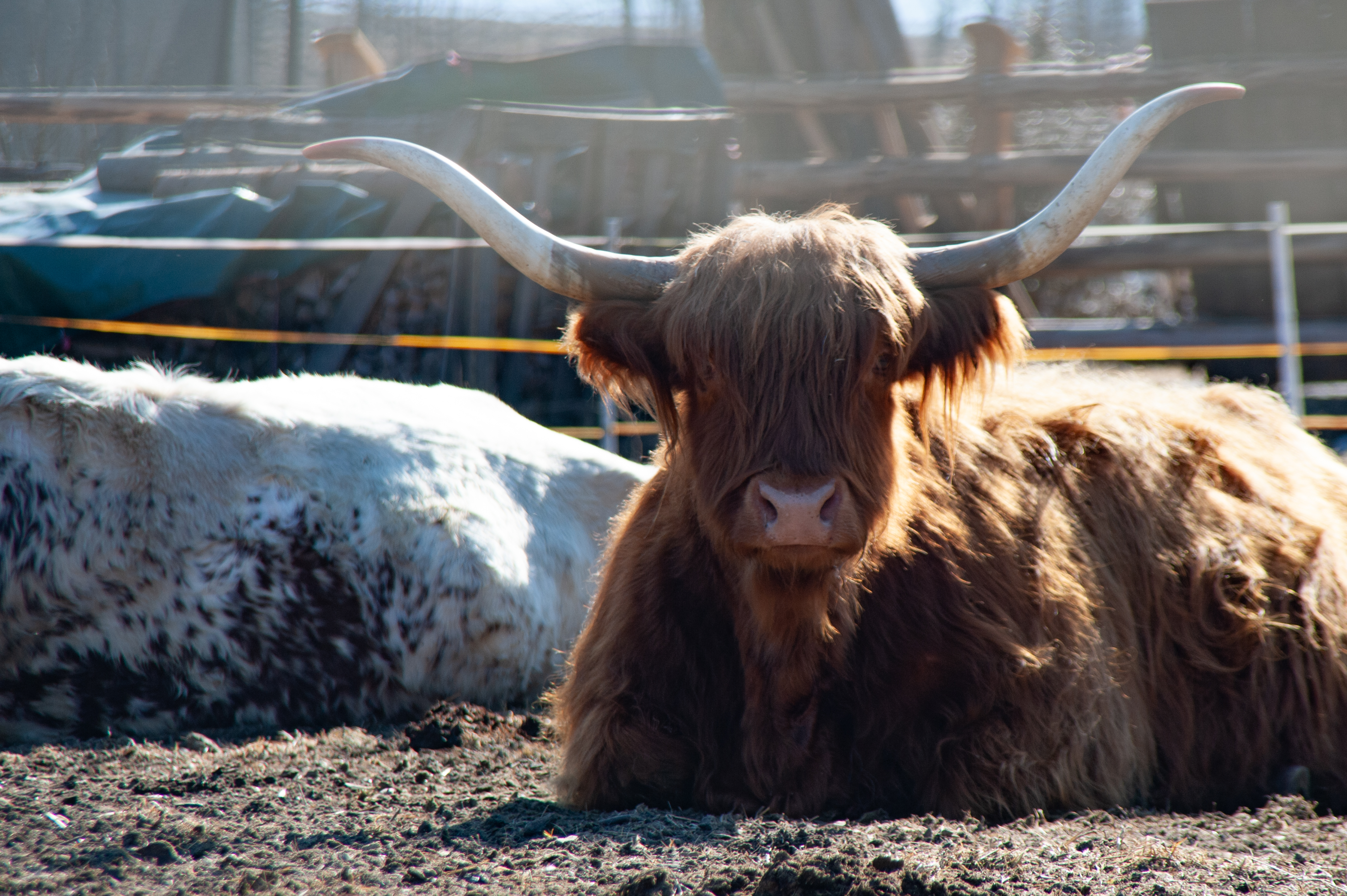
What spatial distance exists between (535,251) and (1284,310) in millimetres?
5299

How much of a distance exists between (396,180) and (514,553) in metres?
4.34

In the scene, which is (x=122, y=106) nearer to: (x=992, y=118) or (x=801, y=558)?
(x=992, y=118)

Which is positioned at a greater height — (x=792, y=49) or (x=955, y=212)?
(x=792, y=49)

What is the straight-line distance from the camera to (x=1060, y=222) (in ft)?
8.89

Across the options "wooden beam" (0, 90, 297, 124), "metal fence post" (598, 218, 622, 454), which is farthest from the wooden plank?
"wooden beam" (0, 90, 297, 124)

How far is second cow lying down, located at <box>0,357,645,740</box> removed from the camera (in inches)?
124

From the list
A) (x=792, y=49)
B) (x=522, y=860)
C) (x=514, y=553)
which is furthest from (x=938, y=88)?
(x=522, y=860)

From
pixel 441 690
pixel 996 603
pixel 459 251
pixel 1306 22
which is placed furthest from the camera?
pixel 1306 22

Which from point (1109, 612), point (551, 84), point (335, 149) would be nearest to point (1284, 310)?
point (1109, 612)

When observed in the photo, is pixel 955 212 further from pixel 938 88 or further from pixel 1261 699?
pixel 1261 699

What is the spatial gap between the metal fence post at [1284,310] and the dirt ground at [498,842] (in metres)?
4.22

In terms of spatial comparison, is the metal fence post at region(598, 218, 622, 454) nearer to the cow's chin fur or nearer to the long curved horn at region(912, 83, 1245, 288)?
the long curved horn at region(912, 83, 1245, 288)

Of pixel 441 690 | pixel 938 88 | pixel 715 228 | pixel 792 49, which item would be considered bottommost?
pixel 441 690

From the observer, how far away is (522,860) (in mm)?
2121
